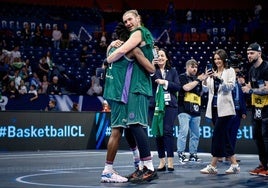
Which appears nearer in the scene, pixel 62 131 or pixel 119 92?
pixel 119 92

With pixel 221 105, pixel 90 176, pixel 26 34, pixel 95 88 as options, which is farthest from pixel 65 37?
pixel 90 176

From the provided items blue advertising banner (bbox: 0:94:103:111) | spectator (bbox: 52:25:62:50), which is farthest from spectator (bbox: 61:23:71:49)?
blue advertising banner (bbox: 0:94:103:111)

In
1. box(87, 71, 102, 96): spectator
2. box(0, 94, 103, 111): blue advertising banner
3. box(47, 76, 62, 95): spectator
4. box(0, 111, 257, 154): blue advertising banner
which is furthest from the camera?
box(87, 71, 102, 96): spectator

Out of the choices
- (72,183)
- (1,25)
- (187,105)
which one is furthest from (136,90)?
(1,25)

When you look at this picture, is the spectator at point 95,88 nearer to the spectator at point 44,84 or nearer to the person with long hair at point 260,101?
the spectator at point 44,84

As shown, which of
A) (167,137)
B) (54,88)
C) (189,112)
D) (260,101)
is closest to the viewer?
(260,101)

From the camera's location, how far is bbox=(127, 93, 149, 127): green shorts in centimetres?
670

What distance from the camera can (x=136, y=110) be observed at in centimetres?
673

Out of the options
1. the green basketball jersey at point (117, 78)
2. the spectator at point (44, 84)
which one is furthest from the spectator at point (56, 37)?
A: the green basketball jersey at point (117, 78)

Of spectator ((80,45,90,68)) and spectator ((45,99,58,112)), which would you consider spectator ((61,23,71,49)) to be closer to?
spectator ((80,45,90,68))

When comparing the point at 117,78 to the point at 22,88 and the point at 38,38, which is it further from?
the point at 38,38

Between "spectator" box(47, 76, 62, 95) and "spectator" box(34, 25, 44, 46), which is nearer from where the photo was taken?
"spectator" box(47, 76, 62, 95)

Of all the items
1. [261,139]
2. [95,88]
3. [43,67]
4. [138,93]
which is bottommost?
[261,139]

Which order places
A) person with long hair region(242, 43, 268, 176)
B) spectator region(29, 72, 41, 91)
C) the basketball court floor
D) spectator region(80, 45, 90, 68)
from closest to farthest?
1. the basketball court floor
2. person with long hair region(242, 43, 268, 176)
3. spectator region(29, 72, 41, 91)
4. spectator region(80, 45, 90, 68)
